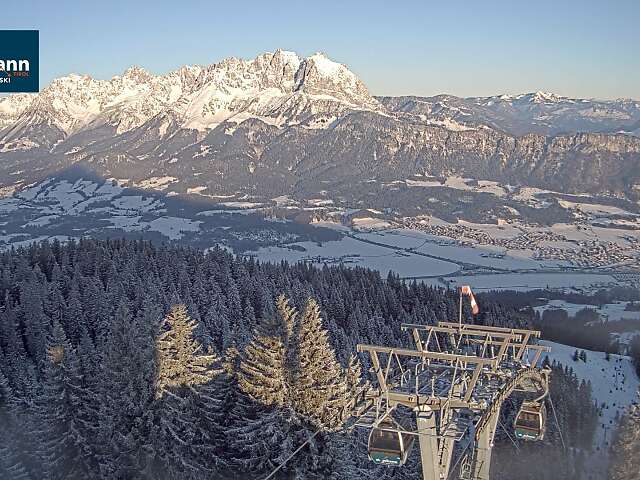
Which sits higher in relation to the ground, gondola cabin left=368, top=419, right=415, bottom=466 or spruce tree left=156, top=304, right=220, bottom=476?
gondola cabin left=368, top=419, right=415, bottom=466

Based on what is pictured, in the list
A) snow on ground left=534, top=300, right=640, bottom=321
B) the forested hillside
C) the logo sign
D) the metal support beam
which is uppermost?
the logo sign

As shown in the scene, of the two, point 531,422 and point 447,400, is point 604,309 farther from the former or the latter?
point 447,400

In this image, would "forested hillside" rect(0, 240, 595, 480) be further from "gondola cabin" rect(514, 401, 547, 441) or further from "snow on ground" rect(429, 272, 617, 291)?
"snow on ground" rect(429, 272, 617, 291)

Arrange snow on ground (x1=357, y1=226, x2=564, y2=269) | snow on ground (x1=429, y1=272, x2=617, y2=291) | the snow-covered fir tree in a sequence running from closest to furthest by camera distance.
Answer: the snow-covered fir tree → snow on ground (x1=429, y1=272, x2=617, y2=291) → snow on ground (x1=357, y1=226, x2=564, y2=269)

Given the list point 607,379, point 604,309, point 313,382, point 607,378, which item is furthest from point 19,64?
point 604,309

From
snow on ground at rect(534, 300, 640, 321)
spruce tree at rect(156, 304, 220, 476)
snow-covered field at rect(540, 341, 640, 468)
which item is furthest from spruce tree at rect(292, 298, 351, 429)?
snow on ground at rect(534, 300, 640, 321)

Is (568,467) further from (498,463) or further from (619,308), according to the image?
(619,308)

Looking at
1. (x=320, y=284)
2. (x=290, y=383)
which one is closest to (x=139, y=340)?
(x=290, y=383)
